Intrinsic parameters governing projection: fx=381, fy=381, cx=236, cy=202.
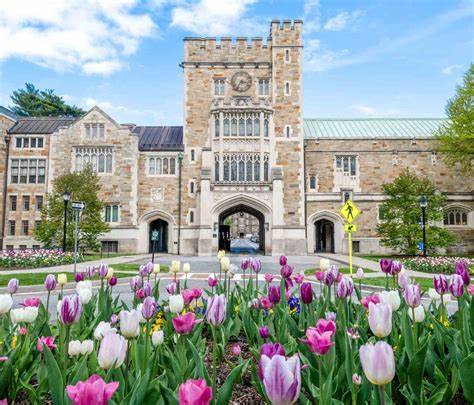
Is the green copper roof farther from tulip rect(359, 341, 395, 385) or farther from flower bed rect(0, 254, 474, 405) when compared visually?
tulip rect(359, 341, 395, 385)

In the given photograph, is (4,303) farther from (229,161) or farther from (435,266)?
(229,161)

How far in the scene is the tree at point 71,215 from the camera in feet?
78.7

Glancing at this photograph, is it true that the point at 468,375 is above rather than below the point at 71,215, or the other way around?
below

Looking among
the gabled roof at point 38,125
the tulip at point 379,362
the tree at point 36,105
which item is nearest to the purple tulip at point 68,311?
the tulip at point 379,362

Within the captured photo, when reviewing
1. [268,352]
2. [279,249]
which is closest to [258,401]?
[268,352]

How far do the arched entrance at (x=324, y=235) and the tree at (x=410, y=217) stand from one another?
A: 238 inches

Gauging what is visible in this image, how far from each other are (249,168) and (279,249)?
648cm

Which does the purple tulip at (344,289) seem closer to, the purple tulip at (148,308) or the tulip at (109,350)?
the purple tulip at (148,308)

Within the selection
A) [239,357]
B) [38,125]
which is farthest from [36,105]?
[239,357]

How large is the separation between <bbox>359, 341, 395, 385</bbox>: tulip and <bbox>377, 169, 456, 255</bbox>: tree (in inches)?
1027

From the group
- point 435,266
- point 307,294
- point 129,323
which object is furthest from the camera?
point 435,266

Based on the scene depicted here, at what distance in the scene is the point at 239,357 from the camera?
2723 millimetres

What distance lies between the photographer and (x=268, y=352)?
1.57 meters

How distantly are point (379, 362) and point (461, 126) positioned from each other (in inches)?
1193
